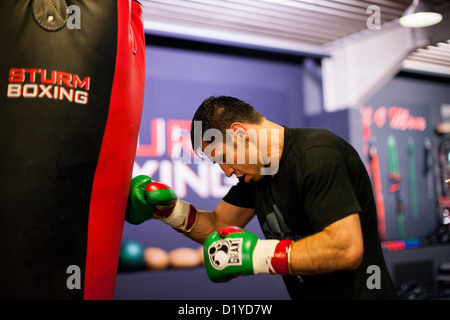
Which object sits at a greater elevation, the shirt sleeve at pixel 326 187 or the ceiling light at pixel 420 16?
the ceiling light at pixel 420 16

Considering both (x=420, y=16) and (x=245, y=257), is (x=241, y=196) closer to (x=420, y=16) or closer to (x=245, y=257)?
(x=245, y=257)

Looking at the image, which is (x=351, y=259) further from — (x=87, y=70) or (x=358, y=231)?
(x=87, y=70)

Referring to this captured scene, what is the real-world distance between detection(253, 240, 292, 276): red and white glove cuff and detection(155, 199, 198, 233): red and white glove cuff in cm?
60

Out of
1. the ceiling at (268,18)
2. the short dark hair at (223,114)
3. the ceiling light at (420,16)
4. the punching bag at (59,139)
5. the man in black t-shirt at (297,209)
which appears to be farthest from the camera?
the ceiling at (268,18)

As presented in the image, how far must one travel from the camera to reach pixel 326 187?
1.59m

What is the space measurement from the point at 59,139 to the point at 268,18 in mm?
3704

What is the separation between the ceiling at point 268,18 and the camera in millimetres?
4316

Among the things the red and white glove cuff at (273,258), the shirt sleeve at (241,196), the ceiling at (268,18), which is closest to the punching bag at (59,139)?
the red and white glove cuff at (273,258)

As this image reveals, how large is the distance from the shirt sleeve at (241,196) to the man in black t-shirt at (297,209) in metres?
0.12

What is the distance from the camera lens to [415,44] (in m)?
4.67

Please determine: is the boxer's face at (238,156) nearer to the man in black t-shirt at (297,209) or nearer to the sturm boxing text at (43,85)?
the man in black t-shirt at (297,209)
